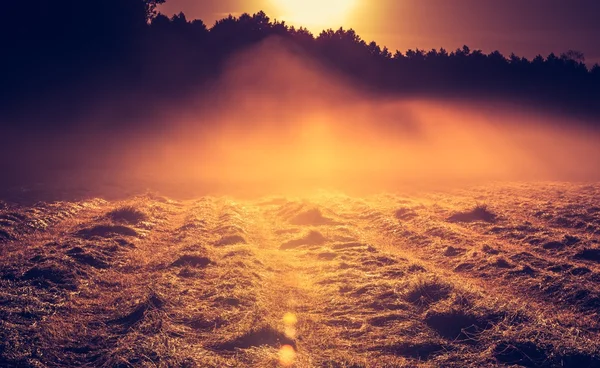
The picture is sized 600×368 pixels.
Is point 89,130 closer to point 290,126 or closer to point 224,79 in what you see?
point 224,79

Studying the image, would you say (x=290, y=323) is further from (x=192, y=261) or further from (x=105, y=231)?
(x=105, y=231)

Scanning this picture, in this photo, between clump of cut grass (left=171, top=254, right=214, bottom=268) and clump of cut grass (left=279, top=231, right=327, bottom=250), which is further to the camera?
clump of cut grass (left=279, top=231, right=327, bottom=250)

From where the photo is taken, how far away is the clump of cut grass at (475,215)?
19781mm

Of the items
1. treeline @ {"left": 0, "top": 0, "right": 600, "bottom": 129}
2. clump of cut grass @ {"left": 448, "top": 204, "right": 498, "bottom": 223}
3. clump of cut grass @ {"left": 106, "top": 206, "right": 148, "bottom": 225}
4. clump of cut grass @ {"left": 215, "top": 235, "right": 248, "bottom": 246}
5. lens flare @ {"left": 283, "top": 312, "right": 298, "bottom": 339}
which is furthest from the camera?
treeline @ {"left": 0, "top": 0, "right": 600, "bottom": 129}

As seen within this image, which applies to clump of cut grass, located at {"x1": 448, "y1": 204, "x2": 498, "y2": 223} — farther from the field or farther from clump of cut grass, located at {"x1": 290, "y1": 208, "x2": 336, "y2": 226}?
clump of cut grass, located at {"x1": 290, "y1": 208, "x2": 336, "y2": 226}

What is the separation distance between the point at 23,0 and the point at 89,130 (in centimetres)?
1181

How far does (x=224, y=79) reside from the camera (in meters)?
53.0

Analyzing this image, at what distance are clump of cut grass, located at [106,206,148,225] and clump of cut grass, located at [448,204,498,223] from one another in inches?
481

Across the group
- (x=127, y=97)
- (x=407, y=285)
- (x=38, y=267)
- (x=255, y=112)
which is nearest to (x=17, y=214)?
(x=38, y=267)

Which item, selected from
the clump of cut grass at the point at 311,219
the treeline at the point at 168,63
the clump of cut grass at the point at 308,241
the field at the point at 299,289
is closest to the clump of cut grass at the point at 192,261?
the field at the point at 299,289

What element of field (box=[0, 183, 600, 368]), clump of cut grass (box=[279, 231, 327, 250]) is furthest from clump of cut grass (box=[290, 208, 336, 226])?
clump of cut grass (box=[279, 231, 327, 250])

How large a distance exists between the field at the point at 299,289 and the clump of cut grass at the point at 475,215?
120mm

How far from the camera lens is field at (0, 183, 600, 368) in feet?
27.5

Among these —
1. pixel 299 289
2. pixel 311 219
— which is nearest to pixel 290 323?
pixel 299 289
